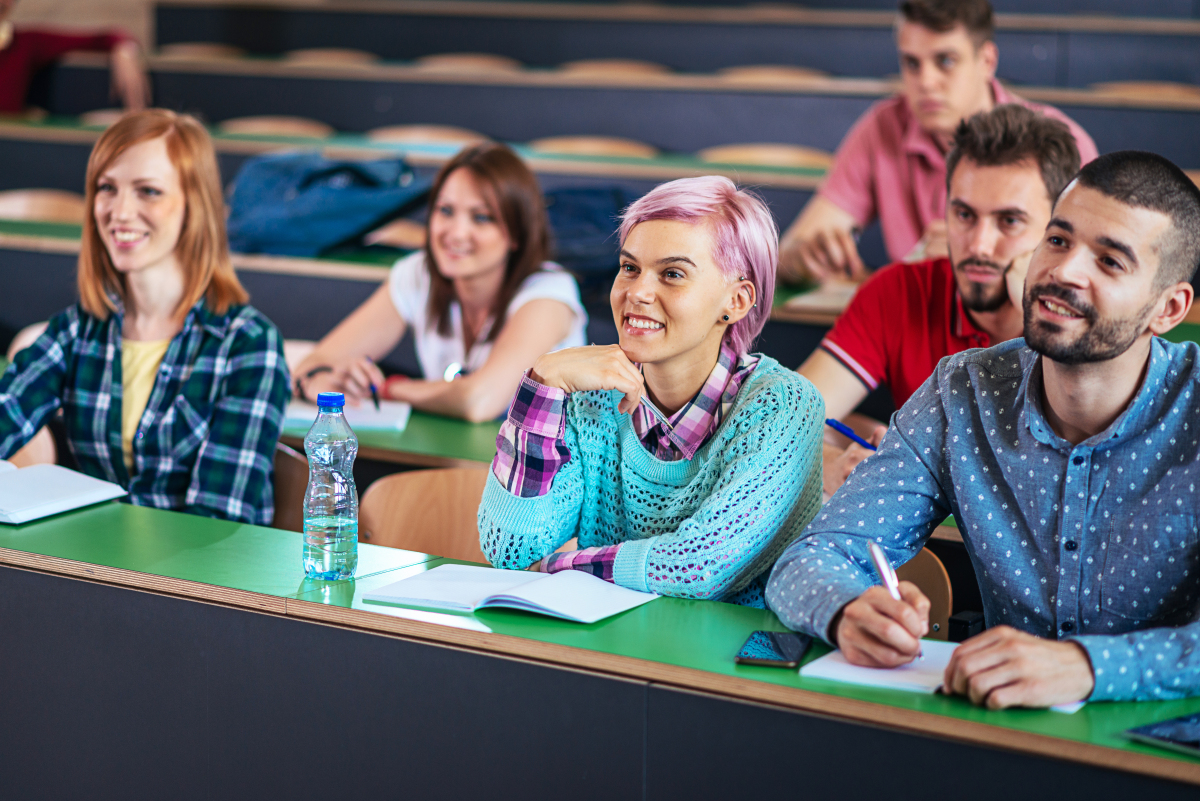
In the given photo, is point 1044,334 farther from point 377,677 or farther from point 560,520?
point 377,677

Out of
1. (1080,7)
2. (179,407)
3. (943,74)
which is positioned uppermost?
(1080,7)

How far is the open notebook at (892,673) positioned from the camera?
110 centimetres

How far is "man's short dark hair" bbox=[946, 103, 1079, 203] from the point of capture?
2.00 metres

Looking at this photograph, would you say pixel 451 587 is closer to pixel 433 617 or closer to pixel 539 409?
pixel 433 617

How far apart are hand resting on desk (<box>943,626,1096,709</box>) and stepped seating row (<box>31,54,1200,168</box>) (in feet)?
10.4

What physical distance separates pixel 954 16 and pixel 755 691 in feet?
7.11

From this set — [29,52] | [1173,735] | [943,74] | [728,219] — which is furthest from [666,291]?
[29,52]

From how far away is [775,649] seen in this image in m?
1.18

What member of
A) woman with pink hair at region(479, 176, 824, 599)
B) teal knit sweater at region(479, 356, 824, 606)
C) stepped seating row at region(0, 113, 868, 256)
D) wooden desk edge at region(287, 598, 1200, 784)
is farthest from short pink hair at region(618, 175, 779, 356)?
stepped seating row at region(0, 113, 868, 256)

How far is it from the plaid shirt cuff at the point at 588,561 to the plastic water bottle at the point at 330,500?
0.80ft

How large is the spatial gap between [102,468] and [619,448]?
103 centimetres

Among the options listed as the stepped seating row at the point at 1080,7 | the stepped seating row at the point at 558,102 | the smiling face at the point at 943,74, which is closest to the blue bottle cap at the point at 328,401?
the smiling face at the point at 943,74

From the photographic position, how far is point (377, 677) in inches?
49.2

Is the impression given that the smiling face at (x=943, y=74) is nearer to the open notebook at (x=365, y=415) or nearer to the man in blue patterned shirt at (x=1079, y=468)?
the open notebook at (x=365, y=415)
